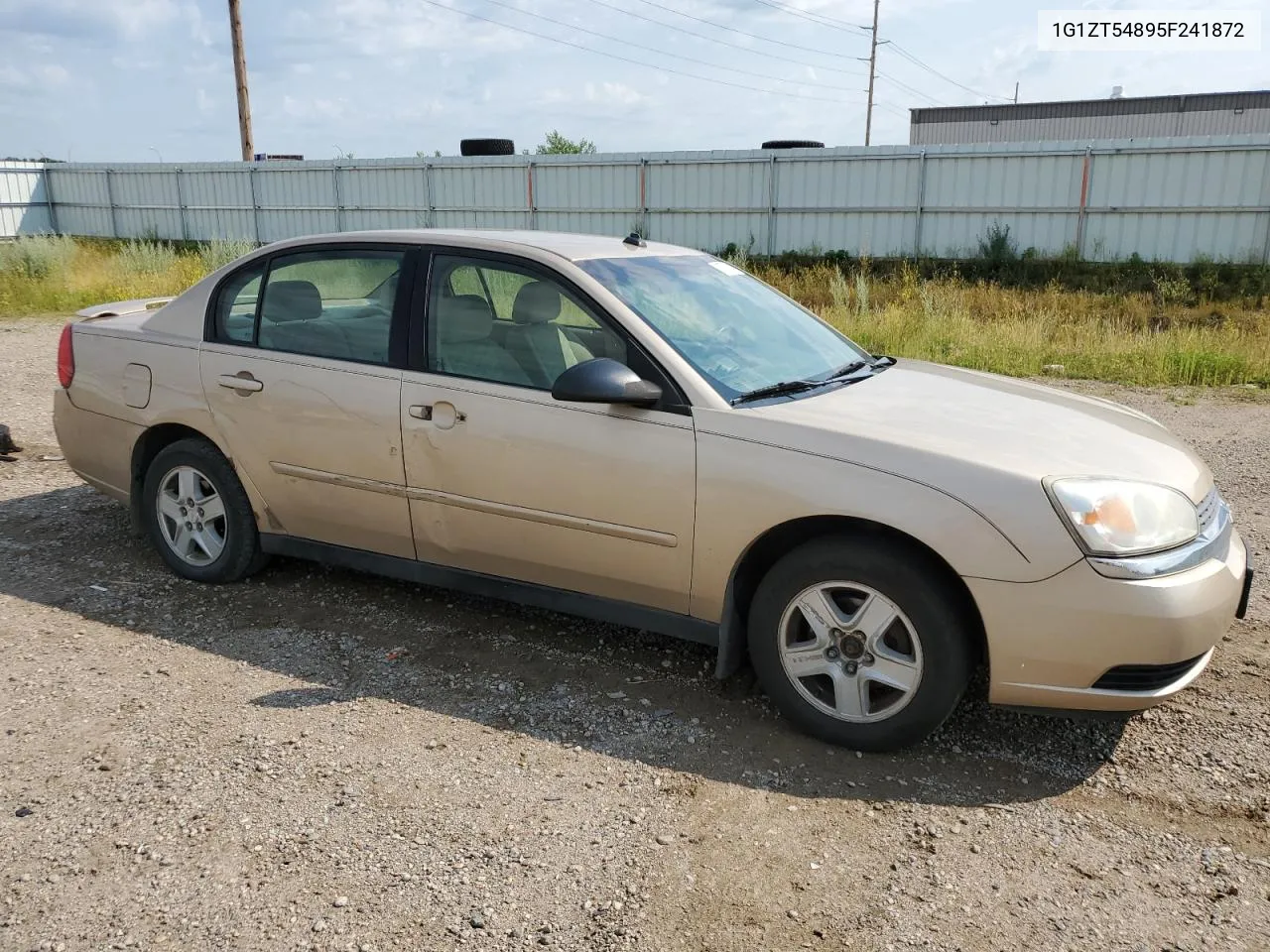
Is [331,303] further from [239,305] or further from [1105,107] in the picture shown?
[1105,107]

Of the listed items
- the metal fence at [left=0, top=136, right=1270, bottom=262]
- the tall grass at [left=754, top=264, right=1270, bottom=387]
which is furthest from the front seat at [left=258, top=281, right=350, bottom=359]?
the metal fence at [left=0, top=136, right=1270, bottom=262]

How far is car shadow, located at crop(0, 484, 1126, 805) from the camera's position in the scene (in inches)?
132

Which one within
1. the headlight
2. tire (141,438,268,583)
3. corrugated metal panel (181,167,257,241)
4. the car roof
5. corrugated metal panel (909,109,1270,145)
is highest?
corrugated metal panel (909,109,1270,145)

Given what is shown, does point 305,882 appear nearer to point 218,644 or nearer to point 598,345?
point 218,644

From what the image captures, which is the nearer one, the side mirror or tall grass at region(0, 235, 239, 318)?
the side mirror

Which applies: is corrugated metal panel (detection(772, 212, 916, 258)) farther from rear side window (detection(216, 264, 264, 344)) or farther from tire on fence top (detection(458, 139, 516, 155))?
rear side window (detection(216, 264, 264, 344))

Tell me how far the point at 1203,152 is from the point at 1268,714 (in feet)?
61.3

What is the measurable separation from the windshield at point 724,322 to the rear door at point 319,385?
0.95m

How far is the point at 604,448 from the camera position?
12.0 ft

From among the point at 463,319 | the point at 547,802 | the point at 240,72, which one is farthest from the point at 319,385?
the point at 240,72

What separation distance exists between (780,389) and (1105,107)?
3690 cm

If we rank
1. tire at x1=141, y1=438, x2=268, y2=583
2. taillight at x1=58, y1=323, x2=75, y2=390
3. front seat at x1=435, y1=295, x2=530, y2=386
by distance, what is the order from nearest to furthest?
1. front seat at x1=435, y1=295, x2=530, y2=386
2. tire at x1=141, y1=438, x2=268, y2=583
3. taillight at x1=58, y1=323, x2=75, y2=390

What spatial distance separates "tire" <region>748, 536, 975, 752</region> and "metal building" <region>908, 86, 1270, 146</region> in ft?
108

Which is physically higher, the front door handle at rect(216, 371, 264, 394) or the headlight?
the front door handle at rect(216, 371, 264, 394)
